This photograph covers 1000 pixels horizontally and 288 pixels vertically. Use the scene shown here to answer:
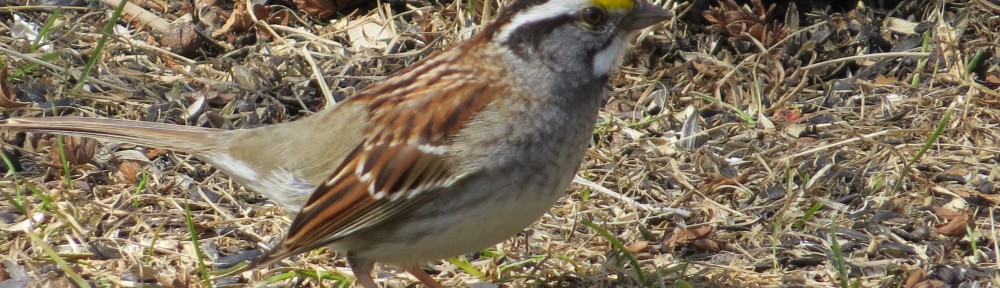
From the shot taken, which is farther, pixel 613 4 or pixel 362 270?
pixel 362 270

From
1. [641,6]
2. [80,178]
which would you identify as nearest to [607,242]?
[641,6]

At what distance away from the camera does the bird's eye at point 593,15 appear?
389 centimetres

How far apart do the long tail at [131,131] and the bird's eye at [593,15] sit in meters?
1.25

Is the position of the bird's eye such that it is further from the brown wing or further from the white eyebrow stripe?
the brown wing

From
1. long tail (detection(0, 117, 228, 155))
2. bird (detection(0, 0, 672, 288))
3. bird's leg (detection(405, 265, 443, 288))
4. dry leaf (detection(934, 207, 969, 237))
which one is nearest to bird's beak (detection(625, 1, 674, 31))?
bird (detection(0, 0, 672, 288))

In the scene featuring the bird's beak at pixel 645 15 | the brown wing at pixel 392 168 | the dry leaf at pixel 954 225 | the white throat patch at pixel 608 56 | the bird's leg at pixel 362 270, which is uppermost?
the bird's beak at pixel 645 15

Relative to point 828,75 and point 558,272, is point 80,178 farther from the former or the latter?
point 828,75

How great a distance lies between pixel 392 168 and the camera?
386 cm

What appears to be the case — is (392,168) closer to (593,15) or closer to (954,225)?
(593,15)

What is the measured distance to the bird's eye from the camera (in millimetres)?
3891

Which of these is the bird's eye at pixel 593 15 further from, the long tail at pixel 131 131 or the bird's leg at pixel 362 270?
the long tail at pixel 131 131

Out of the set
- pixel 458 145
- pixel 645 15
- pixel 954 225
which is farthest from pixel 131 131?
pixel 954 225

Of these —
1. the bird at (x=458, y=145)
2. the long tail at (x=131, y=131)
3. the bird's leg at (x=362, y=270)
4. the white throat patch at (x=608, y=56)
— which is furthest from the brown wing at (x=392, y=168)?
the long tail at (x=131, y=131)

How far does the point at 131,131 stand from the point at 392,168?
942 millimetres
